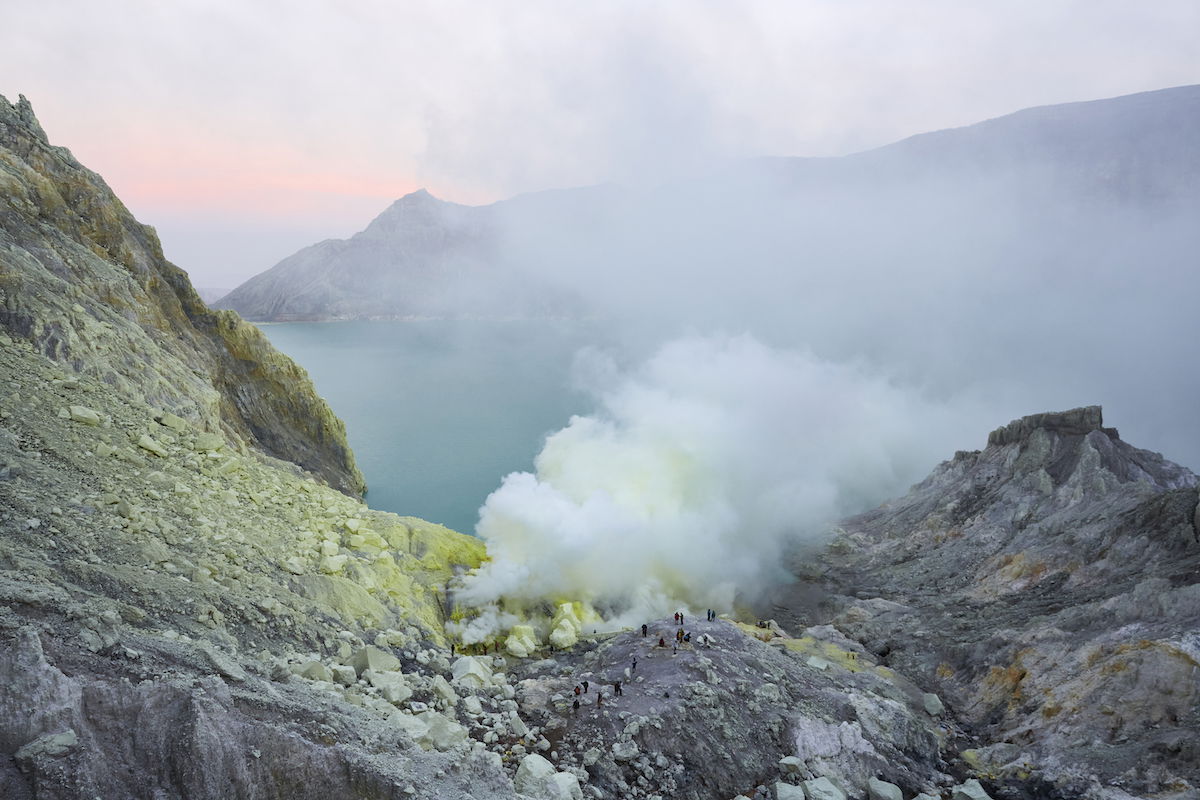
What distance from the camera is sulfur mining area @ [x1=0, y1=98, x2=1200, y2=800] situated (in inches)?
439

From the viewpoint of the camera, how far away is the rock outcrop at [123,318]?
23.9 m

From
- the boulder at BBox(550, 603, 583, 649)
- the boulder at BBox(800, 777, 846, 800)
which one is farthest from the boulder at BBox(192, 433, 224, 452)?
the boulder at BBox(800, 777, 846, 800)

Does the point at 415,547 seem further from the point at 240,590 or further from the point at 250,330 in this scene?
the point at 250,330

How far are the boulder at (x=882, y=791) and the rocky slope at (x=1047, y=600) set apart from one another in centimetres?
492

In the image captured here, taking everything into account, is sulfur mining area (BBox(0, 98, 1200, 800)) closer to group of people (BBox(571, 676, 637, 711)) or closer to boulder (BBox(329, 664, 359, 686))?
boulder (BBox(329, 664, 359, 686))

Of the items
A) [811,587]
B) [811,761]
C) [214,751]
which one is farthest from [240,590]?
[811,587]

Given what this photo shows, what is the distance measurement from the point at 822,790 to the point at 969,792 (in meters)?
4.91

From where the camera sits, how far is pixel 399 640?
64.2ft

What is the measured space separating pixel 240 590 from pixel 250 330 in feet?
92.6

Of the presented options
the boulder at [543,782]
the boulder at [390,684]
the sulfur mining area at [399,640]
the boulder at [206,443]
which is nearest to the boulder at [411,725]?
the sulfur mining area at [399,640]

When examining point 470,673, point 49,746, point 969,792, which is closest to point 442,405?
point 470,673

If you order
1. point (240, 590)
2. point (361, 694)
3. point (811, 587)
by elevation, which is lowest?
point (361, 694)

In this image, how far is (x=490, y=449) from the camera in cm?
7244

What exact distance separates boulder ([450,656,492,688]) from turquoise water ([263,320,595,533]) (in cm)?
2921
